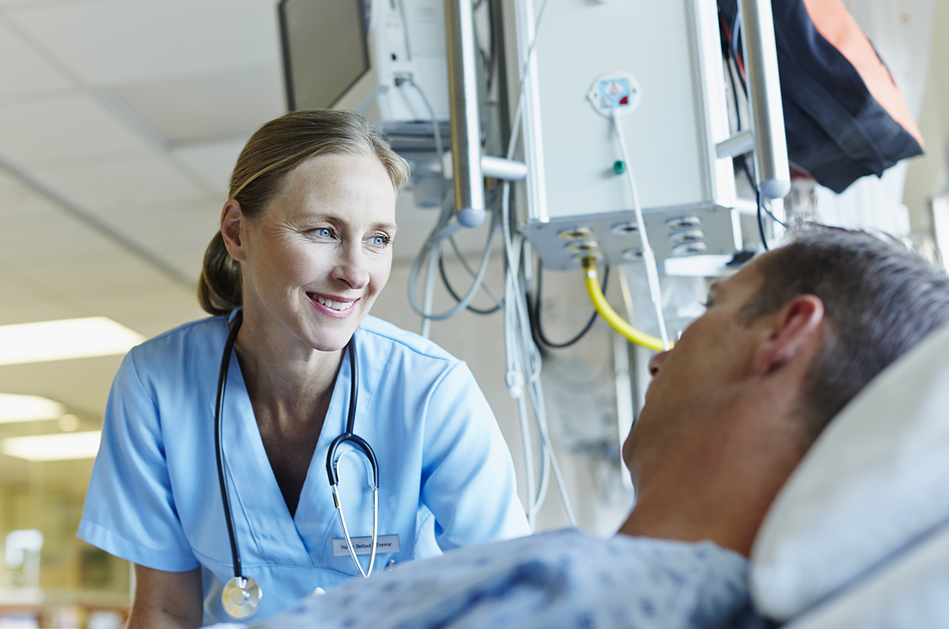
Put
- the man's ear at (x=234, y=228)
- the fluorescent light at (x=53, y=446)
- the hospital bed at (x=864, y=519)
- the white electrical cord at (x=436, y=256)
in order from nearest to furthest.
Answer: the hospital bed at (x=864, y=519) → the man's ear at (x=234, y=228) → the white electrical cord at (x=436, y=256) → the fluorescent light at (x=53, y=446)

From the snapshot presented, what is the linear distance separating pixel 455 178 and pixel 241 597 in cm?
65

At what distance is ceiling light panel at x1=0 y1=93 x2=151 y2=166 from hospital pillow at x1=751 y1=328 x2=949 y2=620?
298cm

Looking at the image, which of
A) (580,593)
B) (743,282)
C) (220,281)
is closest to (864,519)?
(580,593)

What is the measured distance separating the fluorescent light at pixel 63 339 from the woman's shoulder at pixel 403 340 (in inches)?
172

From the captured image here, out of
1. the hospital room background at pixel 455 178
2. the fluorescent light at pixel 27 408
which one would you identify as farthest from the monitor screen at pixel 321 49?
the fluorescent light at pixel 27 408

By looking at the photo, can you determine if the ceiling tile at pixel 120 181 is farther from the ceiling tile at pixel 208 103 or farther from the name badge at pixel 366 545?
the name badge at pixel 366 545

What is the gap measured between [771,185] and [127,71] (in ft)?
7.69

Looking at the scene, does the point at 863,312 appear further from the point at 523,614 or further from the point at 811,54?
the point at 811,54

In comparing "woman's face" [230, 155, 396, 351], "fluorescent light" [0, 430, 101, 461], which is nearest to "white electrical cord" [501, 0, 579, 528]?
"woman's face" [230, 155, 396, 351]

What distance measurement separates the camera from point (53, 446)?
310 inches

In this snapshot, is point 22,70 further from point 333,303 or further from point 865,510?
point 865,510

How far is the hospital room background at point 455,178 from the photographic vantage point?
1313 mm

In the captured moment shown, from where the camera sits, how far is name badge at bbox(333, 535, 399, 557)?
1146mm

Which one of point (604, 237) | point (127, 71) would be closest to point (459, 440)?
point (604, 237)
